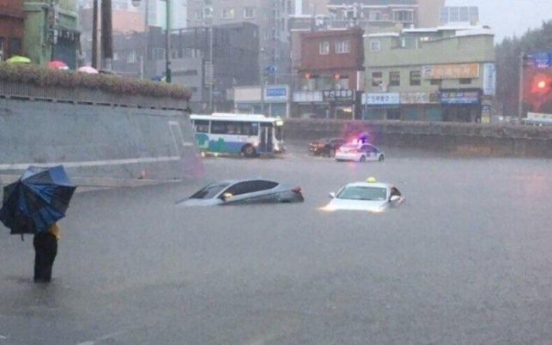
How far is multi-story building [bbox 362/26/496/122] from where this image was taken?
85.5 m

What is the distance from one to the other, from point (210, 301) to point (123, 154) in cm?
2653

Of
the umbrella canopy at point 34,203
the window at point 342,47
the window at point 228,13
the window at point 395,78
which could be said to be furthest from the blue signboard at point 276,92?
the umbrella canopy at point 34,203

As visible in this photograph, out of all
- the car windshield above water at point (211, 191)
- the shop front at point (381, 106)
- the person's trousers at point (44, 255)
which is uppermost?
the shop front at point (381, 106)

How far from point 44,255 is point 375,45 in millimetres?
78952

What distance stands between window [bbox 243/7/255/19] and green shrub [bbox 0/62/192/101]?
266 ft

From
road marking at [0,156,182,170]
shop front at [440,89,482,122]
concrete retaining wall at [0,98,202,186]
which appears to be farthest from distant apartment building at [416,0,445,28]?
road marking at [0,156,182,170]

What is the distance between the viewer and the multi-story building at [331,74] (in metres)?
92.0

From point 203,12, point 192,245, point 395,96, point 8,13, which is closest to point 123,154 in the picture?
point 8,13

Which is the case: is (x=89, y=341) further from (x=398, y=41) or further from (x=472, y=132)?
(x=398, y=41)

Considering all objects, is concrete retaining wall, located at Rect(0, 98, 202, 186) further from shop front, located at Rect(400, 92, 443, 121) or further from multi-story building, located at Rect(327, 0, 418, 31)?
multi-story building, located at Rect(327, 0, 418, 31)

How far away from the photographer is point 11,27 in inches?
1706

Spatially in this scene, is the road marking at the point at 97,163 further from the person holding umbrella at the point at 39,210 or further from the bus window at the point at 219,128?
the bus window at the point at 219,128

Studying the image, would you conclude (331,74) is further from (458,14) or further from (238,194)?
(458,14)

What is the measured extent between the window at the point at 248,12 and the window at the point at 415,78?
139 ft
